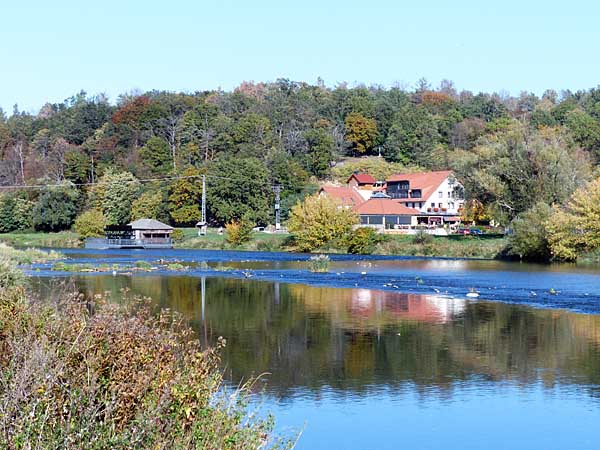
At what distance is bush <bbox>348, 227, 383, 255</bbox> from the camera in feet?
248

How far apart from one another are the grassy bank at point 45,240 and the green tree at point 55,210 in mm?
2813

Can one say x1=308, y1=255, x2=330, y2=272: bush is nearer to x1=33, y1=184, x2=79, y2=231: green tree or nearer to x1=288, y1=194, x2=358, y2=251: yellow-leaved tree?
x1=288, y1=194, x2=358, y2=251: yellow-leaved tree

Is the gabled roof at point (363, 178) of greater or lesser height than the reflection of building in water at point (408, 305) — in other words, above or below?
above

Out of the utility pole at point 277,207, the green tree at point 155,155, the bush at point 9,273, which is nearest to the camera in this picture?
the bush at point 9,273

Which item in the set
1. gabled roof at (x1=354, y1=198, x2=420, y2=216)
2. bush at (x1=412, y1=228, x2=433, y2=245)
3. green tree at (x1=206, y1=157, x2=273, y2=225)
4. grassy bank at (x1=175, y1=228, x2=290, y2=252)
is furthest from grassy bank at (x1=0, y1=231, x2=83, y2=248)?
bush at (x1=412, y1=228, x2=433, y2=245)

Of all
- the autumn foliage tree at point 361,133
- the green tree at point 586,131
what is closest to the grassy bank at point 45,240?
the autumn foliage tree at point 361,133

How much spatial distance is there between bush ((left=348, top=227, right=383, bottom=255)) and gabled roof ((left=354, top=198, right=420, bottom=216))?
2034cm

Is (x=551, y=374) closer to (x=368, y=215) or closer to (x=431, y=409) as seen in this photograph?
(x=431, y=409)

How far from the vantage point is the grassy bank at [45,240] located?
93.0m

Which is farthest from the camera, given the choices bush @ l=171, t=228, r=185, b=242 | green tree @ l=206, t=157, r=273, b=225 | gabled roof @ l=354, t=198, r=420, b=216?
green tree @ l=206, t=157, r=273, b=225

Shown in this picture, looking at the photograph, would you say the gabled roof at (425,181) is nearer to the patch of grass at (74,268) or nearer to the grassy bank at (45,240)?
the grassy bank at (45,240)

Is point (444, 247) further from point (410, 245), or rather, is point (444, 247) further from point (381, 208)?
point (381, 208)

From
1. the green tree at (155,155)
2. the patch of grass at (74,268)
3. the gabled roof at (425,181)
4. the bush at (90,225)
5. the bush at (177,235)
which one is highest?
the green tree at (155,155)

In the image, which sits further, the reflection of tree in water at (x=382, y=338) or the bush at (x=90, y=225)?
the bush at (x=90, y=225)
